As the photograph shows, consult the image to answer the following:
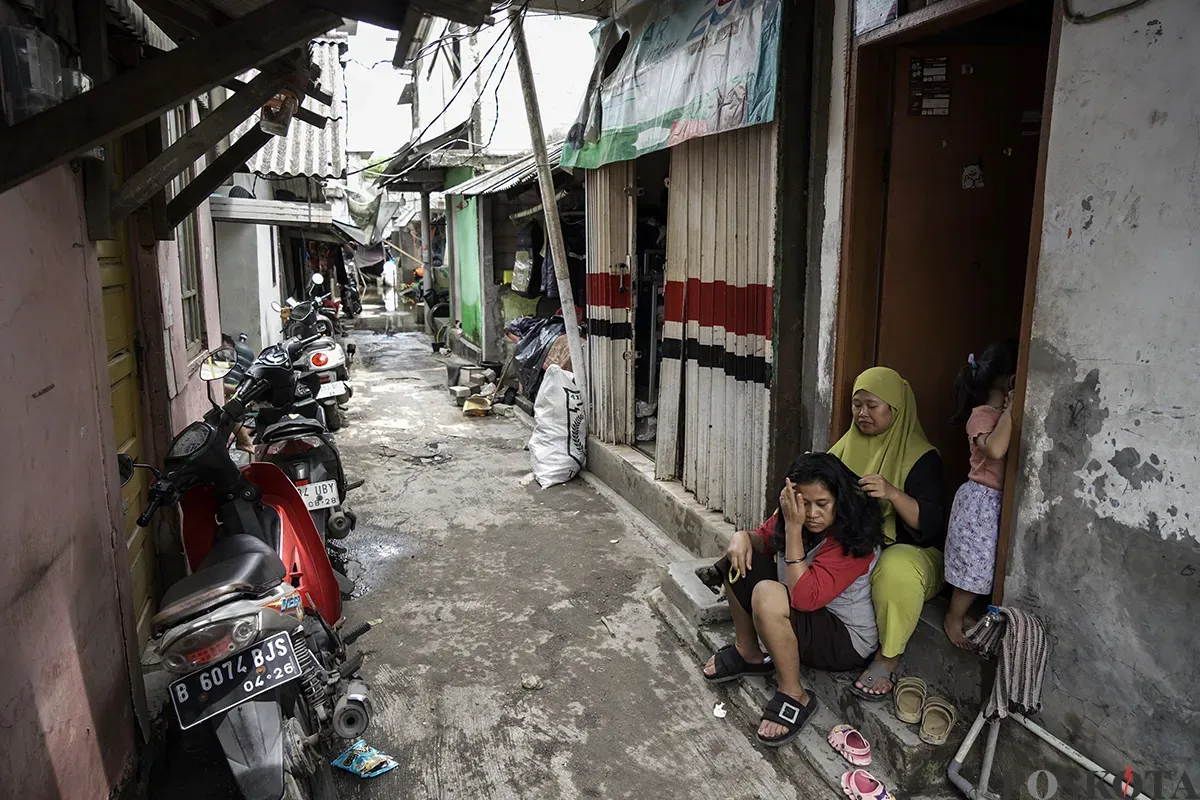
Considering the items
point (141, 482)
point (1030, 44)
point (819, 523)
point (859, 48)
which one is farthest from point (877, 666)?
point (141, 482)

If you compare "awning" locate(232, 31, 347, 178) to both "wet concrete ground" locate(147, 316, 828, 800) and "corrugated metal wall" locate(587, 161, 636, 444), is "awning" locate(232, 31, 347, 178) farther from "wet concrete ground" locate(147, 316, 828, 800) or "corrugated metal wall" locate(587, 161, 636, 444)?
"wet concrete ground" locate(147, 316, 828, 800)

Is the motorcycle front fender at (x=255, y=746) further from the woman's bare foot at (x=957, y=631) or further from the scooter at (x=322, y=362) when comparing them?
the scooter at (x=322, y=362)

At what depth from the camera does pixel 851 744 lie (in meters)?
3.07

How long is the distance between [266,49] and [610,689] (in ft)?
9.81

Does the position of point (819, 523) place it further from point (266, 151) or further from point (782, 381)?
point (266, 151)

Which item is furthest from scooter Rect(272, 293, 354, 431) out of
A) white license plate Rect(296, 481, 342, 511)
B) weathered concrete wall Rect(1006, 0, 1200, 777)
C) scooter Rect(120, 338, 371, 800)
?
weathered concrete wall Rect(1006, 0, 1200, 777)

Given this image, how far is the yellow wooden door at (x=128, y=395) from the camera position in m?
3.78

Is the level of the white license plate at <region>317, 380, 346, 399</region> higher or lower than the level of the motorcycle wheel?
higher

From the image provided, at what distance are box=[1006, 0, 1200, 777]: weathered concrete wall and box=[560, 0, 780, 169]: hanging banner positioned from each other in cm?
183

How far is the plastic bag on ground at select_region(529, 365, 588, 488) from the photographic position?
6.99 meters

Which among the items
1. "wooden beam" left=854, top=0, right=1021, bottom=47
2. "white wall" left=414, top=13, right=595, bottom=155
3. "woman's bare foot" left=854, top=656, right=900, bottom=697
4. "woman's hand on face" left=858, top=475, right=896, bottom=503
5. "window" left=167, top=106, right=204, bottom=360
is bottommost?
"woman's bare foot" left=854, top=656, right=900, bottom=697

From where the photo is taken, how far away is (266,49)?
1.94m

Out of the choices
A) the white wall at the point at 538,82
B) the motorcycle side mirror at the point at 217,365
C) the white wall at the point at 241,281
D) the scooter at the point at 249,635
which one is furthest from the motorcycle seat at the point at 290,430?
the white wall at the point at 538,82

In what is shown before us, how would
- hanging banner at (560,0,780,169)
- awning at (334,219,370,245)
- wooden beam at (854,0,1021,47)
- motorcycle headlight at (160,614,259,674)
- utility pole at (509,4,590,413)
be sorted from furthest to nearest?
awning at (334,219,370,245), utility pole at (509,4,590,413), hanging banner at (560,0,780,169), wooden beam at (854,0,1021,47), motorcycle headlight at (160,614,259,674)
